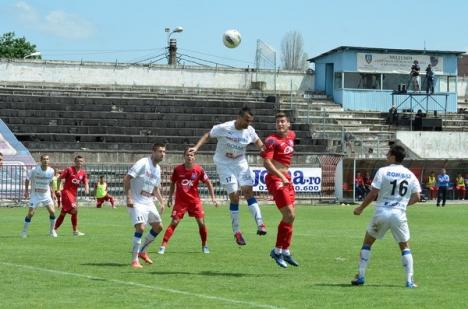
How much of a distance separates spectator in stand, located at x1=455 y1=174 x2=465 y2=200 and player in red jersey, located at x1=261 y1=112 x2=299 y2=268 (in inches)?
1468

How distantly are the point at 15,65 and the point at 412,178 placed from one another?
51.1 meters

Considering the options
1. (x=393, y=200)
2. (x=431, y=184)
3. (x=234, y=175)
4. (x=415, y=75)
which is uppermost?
(x=415, y=75)

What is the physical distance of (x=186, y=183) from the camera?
Answer: 18906 mm

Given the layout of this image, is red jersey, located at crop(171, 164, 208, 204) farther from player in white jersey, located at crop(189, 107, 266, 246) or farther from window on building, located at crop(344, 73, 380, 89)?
window on building, located at crop(344, 73, 380, 89)

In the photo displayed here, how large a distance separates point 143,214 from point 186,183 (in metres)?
3.03

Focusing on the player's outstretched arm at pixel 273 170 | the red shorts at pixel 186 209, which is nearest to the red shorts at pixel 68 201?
the red shorts at pixel 186 209

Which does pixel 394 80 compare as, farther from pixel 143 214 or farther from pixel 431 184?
pixel 143 214

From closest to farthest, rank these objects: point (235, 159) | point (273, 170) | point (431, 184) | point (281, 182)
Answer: point (273, 170)
point (281, 182)
point (235, 159)
point (431, 184)

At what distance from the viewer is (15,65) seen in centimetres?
6138

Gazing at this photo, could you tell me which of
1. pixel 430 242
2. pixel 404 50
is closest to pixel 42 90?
pixel 404 50

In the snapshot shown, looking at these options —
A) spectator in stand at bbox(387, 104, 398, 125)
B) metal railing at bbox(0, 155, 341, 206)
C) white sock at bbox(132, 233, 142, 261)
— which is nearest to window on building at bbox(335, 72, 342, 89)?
spectator in stand at bbox(387, 104, 398, 125)

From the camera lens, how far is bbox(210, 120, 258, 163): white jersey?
1752 centimetres

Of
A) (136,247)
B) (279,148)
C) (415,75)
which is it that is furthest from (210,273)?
(415,75)

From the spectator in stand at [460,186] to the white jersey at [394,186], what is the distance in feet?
128
